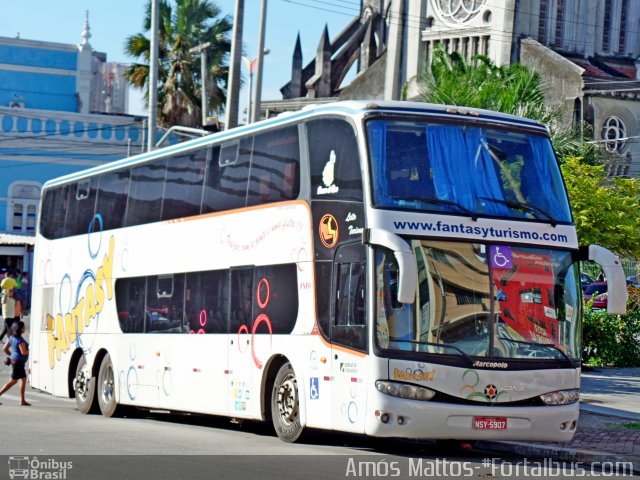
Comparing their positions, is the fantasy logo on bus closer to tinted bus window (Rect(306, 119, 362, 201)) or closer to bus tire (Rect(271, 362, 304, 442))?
bus tire (Rect(271, 362, 304, 442))

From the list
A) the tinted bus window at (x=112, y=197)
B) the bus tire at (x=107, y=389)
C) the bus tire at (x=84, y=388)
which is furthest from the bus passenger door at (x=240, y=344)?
the bus tire at (x=84, y=388)

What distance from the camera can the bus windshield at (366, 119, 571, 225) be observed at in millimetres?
14352

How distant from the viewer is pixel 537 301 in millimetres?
14492

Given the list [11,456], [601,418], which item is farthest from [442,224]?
[601,418]

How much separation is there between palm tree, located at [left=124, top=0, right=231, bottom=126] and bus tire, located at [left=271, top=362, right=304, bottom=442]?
37149 millimetres

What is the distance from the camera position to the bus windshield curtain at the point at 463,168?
47.6 ft

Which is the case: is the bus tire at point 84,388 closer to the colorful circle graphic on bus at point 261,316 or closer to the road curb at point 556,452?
the colorful circle graphic on bus at point 261,316

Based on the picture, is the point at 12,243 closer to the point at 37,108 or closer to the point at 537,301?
the point at 37,108

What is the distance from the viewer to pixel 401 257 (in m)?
13.5

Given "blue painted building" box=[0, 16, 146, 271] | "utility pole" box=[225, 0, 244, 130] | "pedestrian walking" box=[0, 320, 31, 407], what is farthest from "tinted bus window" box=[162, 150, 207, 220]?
"blue painted building" box=[0, 16, 146, 271]

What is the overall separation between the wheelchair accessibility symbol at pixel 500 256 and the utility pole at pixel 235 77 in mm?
18529

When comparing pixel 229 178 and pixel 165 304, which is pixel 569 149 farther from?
pixel 229 178

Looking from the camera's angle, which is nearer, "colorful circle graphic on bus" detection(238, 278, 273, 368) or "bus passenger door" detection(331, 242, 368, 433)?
"bus passenger door" detection(331, 242, 368, 433)

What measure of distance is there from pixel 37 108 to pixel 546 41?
2471 centimetres
